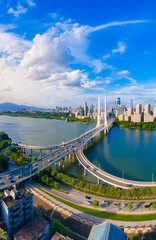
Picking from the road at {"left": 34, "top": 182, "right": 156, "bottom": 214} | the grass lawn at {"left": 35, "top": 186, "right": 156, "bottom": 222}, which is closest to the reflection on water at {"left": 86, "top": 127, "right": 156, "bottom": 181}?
the road at {"left": 34, "top": 182, "right": 156, "bottom": 214}

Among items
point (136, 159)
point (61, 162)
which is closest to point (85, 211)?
point (61, 162)

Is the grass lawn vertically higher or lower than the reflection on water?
lower

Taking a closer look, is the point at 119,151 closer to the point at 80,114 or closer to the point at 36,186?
the point at 36,186

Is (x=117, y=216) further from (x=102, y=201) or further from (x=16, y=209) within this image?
(x=16, y=209)

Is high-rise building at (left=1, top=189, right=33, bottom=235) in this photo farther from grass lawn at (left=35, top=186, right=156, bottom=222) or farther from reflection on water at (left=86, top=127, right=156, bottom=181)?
reflection on water at (left=86, top=127, right=156, bottom=181)

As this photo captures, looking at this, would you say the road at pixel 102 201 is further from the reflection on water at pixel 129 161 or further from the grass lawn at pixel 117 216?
the reflection on water at pixel 129 161

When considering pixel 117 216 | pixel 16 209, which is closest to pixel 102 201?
pixel 117 216

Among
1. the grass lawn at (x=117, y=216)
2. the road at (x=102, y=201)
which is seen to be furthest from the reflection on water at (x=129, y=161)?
the grass lawn at (x=117, y=216)

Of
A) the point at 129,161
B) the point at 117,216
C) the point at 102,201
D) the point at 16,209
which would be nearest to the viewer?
the point at 16,209
